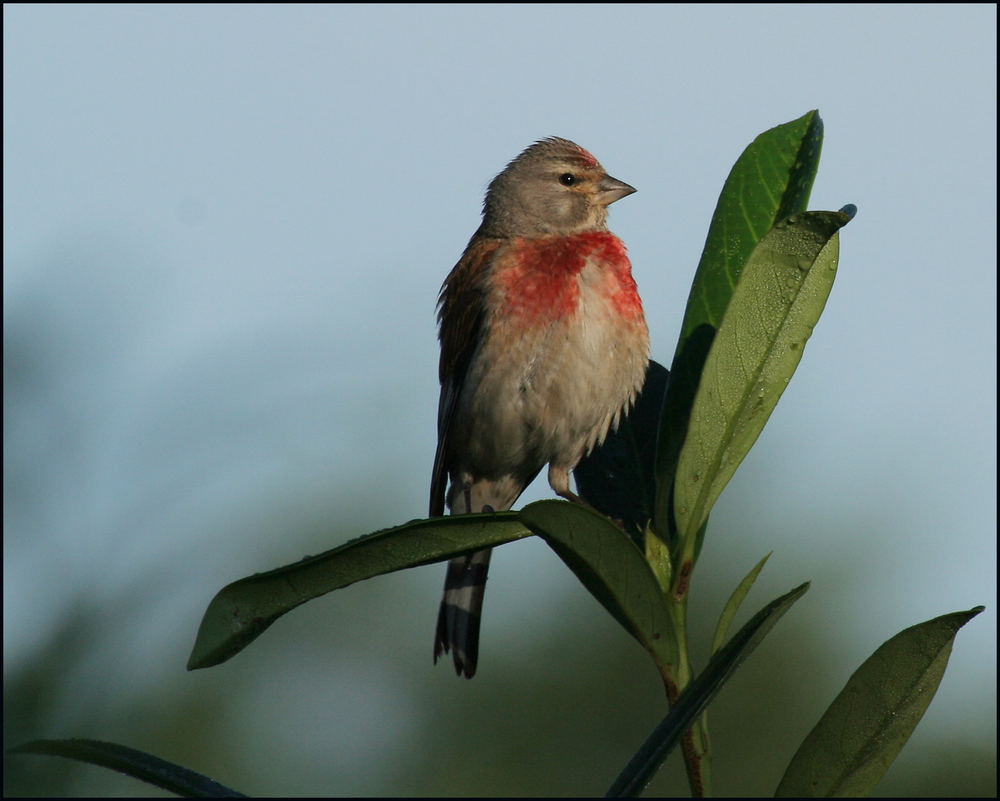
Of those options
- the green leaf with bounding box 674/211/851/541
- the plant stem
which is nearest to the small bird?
the green leaf with bounding box 674/211/851/541

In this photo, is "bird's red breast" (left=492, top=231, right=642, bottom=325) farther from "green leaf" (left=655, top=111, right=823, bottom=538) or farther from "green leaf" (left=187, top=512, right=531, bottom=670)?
"green leaf" (left=187, top=512, right=531, bottom=670)

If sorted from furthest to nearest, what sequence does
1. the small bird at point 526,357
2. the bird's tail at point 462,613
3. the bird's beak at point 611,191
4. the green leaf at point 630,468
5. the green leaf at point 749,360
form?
the bird's beak at point 611,191 < the bird's tail at point 462,613 < the small bird at point 526,357 < the green leaf at point 630,468 < the green leaf at point 749,360

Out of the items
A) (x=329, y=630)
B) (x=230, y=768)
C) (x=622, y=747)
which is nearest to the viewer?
(x=230, y=768)

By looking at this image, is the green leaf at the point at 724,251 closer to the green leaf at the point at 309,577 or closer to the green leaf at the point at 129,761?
the green leaf at the point at 309,577

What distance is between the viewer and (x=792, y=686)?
15.4m

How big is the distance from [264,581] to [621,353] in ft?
8.74

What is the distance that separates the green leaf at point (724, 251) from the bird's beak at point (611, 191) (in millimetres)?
2858

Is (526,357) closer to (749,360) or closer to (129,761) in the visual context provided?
(749,360)

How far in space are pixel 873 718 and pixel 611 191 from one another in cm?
366

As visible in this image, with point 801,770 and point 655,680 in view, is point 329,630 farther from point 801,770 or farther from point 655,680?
point 801,770

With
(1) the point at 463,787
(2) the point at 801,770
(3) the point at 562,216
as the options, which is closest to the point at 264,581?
(2) the point at 801,770

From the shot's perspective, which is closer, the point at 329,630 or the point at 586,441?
the point at 586,441

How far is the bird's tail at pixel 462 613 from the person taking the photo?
439 cm

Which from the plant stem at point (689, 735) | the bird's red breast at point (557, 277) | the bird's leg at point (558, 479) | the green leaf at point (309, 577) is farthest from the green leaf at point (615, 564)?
the bird's leg at point (558, 479)
